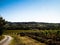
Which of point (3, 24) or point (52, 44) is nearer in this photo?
point (52, 44)

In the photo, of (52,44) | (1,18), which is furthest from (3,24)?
(52,44)

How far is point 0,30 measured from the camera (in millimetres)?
64188

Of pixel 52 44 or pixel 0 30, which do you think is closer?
pixel 52 44

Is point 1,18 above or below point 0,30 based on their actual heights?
above

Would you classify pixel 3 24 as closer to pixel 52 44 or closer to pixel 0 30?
pixel 0 30

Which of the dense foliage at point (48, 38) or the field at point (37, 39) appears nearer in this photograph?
the field at point (37, 39)

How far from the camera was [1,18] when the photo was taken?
6775cm

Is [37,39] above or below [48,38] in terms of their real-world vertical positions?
above

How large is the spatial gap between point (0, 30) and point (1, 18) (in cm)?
608

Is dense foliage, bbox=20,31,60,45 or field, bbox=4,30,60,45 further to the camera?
dense foliage, bbox=20,31,60,45

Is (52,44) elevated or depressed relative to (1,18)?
depressed

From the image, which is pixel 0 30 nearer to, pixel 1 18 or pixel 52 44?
pixel 1 18

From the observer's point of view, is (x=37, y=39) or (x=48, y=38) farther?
(x=48, y=38)

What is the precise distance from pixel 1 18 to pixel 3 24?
2690 mm
